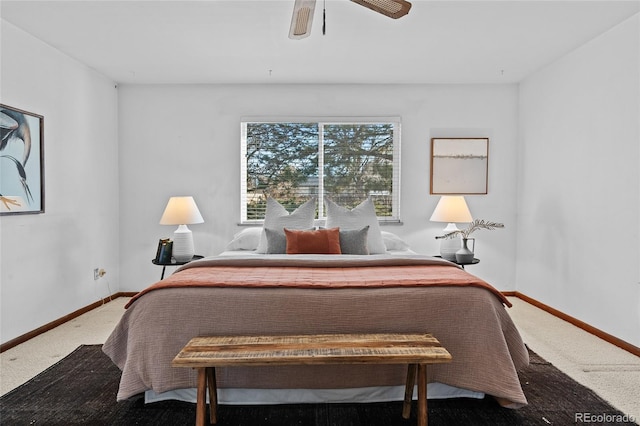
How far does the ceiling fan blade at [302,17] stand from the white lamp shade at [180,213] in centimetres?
224

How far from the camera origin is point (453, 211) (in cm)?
421

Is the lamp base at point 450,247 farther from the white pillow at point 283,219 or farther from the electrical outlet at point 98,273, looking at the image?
the electrical outlet at point 98,273

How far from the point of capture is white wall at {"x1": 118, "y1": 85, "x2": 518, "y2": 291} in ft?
15.6

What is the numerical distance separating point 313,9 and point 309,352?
5.49 feet

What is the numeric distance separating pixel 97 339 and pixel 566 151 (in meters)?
4.35

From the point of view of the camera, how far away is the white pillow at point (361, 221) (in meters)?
3.71

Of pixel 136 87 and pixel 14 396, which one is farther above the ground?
pixel 136 87

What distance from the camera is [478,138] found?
4.76 m

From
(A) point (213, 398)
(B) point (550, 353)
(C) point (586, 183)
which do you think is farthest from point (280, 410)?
(C) point (586, 183)

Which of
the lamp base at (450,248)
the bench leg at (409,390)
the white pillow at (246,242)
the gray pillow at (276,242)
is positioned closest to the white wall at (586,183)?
the lamp base at (450,248)

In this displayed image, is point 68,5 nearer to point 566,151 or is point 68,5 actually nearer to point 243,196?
point 243,196

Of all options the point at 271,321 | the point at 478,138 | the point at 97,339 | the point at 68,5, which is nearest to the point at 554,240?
the point at 478,138

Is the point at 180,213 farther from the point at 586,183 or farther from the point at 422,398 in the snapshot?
the point at 586,183

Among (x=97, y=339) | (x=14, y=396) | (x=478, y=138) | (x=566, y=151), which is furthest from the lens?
(x=478, y=138)
